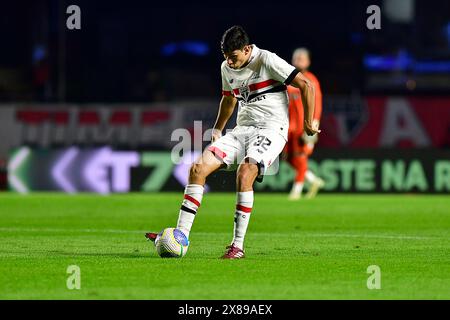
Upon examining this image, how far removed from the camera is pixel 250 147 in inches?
391

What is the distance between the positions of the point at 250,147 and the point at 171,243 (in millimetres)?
1117

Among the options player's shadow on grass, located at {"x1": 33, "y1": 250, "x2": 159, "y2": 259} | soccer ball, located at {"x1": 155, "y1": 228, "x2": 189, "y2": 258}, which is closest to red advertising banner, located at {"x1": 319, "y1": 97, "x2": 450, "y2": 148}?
player's shadow on grass, located at {"x1": 33, "y1": 250, "x2": 159, "y2": 259}

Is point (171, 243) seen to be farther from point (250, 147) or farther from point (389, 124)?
point (389, 124)

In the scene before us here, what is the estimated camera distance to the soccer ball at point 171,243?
31.1ft

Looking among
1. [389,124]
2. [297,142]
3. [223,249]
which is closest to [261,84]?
[223,249]

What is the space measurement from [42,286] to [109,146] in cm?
1465

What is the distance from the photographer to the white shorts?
388 inches

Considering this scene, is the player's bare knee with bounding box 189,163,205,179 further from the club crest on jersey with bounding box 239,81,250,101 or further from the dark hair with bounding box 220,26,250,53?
the dark hair with bounding box 220,26,250,53

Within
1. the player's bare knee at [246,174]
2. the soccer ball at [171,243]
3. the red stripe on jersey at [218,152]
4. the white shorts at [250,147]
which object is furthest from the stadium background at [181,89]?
the soccer ball at [171,243]

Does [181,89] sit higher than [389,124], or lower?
higher

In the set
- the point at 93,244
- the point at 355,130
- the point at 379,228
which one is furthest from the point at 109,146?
the point at 93,244

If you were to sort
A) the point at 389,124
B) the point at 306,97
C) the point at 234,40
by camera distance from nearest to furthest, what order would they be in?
the point at 234,40 → the point at 306,97 → the point at 389,124
